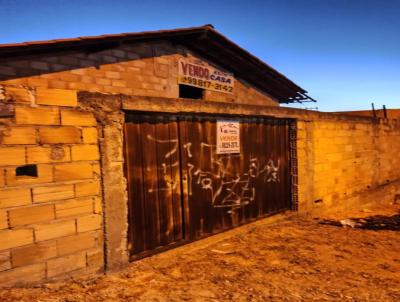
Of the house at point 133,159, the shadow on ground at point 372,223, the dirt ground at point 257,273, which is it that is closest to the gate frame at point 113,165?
the house at point 133,159

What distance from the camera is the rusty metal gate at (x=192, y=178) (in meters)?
4.32

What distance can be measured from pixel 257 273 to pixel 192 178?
5.41ft

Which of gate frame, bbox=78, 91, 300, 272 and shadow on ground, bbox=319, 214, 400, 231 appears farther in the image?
shadow on ground, bbox=319, 214, 400, 231

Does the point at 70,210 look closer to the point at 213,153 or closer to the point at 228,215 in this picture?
the point at 213,153

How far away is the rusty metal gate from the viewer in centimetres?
432

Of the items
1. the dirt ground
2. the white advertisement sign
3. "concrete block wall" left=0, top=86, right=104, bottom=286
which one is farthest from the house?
the white advertisement sign

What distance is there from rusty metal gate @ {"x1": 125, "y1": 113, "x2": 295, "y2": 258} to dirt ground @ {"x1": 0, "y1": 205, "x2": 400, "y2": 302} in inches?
10.7

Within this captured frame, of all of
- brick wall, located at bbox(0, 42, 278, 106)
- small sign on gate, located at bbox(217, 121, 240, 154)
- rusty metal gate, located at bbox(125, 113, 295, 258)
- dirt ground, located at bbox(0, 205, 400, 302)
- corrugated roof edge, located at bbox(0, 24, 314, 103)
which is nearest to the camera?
dirt ground, located at bbox(0, 205, 400, 302)

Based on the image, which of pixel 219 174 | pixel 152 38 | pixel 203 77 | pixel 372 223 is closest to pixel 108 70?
pixel 152 38

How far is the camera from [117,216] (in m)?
3.97

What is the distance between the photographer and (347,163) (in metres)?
8.95

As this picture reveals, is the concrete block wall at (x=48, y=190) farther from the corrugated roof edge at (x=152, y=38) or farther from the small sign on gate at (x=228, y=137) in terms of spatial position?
the corrugated roof edge at (x=152, y=38)

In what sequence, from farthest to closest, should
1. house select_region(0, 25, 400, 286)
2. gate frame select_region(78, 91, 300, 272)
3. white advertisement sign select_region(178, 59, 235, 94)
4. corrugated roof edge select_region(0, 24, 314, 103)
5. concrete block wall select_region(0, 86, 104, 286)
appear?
1. white advertisement sign select_region(178, 59, 235, 94)
2. corrugated roof edge select_region(0, 24, 314, 103)
3. gate frame select_region(78, 91, 300, 272)
4. house select_region(0, 25, 400, 286)
5. concrete block wall select_region(0, 86, 104, 286)

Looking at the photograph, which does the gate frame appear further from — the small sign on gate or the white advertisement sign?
the white advertisement sign
